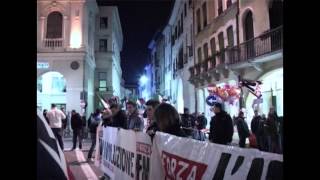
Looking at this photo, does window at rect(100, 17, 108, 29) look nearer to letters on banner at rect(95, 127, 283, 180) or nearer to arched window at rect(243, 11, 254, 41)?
arched window at rect(243, 11, 254, 41)

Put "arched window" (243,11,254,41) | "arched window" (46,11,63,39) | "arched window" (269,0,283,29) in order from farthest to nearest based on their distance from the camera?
"arched window" (46,11,63,39)
"arched window" (243,11,254,41)
"arched window" (269,0,283,29)

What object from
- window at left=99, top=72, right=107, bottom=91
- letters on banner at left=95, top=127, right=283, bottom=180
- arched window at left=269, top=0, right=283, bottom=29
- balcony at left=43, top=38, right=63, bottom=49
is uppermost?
balcony at left=43, top=38, right=63, bottom=49

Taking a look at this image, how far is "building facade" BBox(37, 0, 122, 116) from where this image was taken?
138 feet

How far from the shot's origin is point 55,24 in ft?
144

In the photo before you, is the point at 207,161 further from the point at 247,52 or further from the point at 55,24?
the point at 55,24

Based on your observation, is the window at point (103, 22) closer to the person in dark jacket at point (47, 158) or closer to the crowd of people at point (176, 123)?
the crowd of people at point (176, 123)

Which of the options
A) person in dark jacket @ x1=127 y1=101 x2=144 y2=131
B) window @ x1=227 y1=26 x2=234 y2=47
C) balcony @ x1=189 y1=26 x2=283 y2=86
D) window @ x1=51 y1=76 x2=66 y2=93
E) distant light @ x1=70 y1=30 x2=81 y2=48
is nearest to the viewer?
person in dark jacket @ x1=127 y1=101 x2=144 y2=131

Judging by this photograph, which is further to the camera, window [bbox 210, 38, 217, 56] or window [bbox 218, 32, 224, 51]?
window [bbox 210, 38, 217, 56]

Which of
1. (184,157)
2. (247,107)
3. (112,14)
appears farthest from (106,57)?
(184,157)

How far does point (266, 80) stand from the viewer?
986 inches

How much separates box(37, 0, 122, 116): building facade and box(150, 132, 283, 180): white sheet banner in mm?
35238

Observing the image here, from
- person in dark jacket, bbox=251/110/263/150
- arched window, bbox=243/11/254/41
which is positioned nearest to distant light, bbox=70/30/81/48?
arched window, bbox=243/11/254/41
